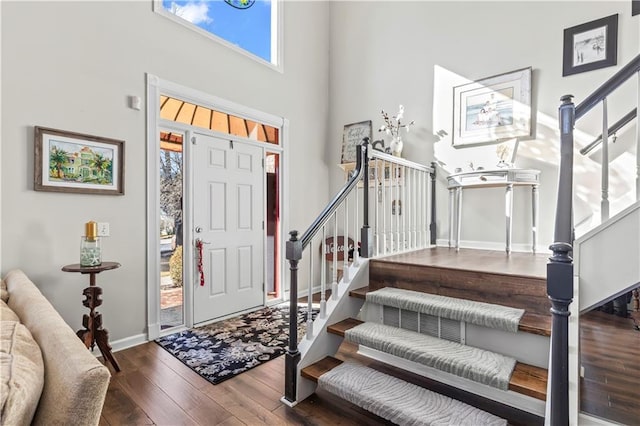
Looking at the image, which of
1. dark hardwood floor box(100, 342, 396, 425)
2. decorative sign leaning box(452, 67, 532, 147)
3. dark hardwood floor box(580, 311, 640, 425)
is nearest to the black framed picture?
decorative sign leaning box(452, 67, 532, 147)

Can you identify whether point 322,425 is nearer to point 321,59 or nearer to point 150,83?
point 150,83

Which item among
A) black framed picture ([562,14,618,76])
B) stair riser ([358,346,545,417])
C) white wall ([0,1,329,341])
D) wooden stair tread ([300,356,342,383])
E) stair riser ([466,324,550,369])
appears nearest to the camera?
stair riser ([466,324,550,369])

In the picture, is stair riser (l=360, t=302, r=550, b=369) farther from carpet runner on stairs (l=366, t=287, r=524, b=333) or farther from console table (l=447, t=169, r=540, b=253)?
console table (l=447, t=169, r=540, b=253)

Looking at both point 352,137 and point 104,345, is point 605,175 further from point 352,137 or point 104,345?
point 104,345

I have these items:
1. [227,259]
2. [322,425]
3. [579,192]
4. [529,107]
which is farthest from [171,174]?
[579,192]

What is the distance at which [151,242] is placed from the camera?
2986 mm

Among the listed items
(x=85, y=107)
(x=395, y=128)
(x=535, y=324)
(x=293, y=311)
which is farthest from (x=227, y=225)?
(x=535, y=324)

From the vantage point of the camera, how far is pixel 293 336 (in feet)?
6.63

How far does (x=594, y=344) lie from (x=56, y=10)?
4.95 m

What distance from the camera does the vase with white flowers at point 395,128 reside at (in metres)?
3.89

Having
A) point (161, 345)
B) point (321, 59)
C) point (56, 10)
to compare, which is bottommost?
point (161, 345)

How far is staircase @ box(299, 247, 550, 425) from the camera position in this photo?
160 cm

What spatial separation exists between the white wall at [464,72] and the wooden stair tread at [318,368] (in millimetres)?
2238

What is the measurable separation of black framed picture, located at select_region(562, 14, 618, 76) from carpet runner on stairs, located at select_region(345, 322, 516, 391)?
9.31 feet
